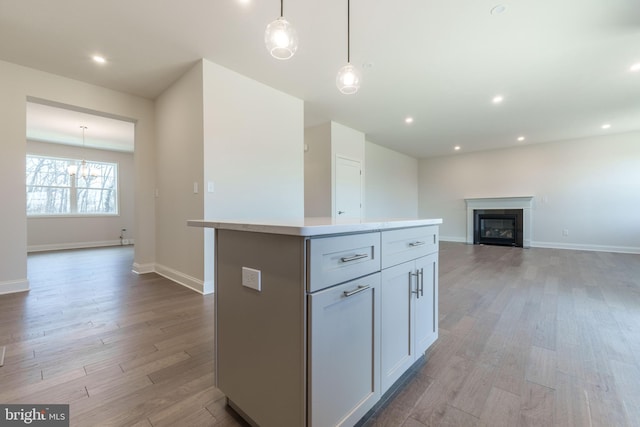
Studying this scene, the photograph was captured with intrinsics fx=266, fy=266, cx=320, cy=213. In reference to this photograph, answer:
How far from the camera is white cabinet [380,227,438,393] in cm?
129

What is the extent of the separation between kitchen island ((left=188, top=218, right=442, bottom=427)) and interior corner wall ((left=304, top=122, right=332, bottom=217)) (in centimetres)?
394

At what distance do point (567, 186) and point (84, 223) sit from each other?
12.3 metres

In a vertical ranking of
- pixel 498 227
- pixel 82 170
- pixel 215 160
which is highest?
pixel 82 170

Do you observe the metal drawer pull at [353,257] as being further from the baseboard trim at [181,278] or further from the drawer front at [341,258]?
the baseboard trim at [181,278]

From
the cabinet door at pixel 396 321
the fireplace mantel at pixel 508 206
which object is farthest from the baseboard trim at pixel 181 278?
the fireplace mantel at pixel 508 206

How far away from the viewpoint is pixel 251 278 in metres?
1.08

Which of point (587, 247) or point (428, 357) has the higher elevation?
point (587, 247)

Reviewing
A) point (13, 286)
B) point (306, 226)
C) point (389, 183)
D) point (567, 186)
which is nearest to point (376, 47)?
point (306, 226)

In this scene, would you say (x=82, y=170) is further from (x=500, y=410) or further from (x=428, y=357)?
(x=500, y=410)

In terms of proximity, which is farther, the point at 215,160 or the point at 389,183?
the point at 389,183

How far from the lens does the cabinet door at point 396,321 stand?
4.17 ft

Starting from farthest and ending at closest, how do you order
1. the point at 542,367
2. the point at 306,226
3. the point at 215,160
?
the point at 215,160 < the point at 542,367 < the point at 306,226

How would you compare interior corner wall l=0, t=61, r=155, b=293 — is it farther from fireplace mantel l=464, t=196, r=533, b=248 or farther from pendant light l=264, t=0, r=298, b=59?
fireplace mantel l=464, t=196, r=533, b=248

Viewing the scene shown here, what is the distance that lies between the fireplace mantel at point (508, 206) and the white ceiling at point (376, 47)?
2.78 meters
